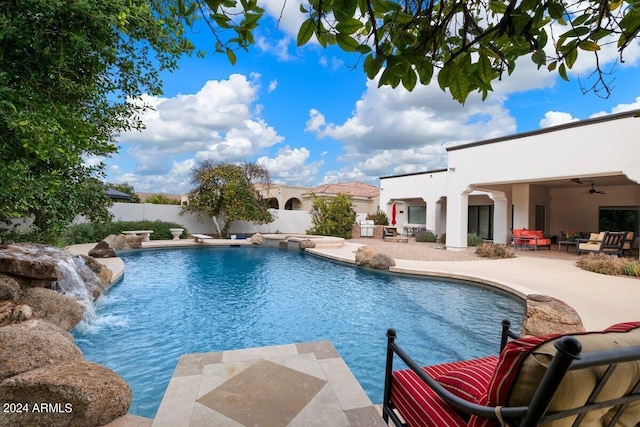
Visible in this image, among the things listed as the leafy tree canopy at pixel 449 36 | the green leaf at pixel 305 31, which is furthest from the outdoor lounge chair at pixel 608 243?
the green leaf at pixel 305 31

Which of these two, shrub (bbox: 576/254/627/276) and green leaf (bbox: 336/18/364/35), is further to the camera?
shrub (bbox: 576/254/627/276)

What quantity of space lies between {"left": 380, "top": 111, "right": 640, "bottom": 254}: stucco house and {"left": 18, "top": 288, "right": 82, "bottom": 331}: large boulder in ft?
46.8

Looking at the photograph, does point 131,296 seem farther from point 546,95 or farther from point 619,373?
point 546,95

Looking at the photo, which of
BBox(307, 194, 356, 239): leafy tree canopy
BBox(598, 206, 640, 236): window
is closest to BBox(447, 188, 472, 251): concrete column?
BBox(307, 194, 356, 239): leafy tree canopy

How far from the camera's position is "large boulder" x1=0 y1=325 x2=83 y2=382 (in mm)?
2715

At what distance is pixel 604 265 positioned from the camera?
933cm

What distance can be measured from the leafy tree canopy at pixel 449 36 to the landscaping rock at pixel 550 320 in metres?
4.16

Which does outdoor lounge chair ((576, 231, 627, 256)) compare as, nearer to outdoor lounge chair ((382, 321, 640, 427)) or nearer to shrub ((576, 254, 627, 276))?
shrub ((576, 254, 627, 276))

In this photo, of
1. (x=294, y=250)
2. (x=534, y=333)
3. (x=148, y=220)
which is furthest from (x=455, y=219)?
(x=148, y=220)

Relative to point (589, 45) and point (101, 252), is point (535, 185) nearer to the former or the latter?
point (589, 45)

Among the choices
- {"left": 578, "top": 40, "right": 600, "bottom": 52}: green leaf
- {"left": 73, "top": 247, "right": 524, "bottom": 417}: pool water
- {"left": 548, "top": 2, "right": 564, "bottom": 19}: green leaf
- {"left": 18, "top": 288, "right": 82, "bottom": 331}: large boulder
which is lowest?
{"left": 73, "top": 247, "right": 524, "bottom": 417}: pool water

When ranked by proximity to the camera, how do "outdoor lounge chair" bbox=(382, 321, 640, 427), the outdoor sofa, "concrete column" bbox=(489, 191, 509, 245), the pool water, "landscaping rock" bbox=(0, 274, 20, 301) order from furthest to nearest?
1. "concrete column" bbox=(489, 191, 509, 245)
2. the outdoor sofa
3. the pool water
4. "landscaping rock" bbox=(0, 274, 20, 301)
5. "outdoor lounge chair" bbox=(382, 321, 640, 427)

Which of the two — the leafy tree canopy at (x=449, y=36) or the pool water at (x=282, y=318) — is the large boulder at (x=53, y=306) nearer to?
the pool water at (x=282, y=318)

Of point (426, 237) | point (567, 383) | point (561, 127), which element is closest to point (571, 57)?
point (567, 383)
